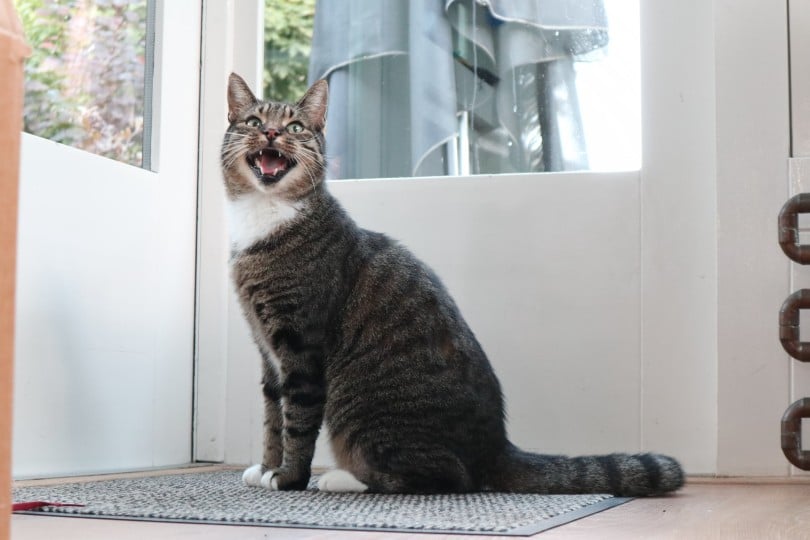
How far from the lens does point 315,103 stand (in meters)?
2.08

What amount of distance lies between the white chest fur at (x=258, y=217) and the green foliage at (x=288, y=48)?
728 mm

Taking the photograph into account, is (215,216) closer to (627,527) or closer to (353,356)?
(353,356)

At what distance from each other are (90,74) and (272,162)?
0.56 metres

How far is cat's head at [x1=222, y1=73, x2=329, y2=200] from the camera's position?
79.3 inches

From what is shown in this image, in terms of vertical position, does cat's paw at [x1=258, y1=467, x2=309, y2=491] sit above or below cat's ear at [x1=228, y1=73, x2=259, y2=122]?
below

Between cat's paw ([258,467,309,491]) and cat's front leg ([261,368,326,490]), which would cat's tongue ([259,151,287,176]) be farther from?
cat's paw ([258,467,309,491])

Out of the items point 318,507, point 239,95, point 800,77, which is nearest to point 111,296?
point 239,95

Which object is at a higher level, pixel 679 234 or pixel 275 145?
pixel 275 145

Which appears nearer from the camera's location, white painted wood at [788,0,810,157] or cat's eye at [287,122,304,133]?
cat's eye at [287,122,304,133]

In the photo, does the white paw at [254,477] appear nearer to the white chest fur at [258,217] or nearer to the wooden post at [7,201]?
the white chest fur at [258,217]

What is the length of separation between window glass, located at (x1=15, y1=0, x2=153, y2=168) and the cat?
0.40 meters

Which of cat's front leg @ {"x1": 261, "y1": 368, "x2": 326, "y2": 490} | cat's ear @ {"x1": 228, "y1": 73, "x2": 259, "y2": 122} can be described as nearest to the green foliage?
cat's ear @ {"x1": 228, "y1": 73, "x2": 259, "y2": 122}

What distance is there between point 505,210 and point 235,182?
71 centimetres

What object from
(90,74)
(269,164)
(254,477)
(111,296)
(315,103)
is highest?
(90,74)
